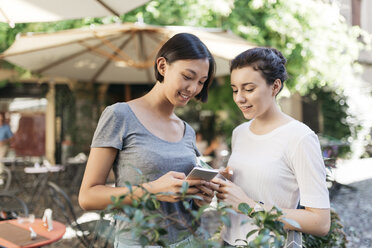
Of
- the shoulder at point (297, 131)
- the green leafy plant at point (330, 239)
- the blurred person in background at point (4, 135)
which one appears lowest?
the blurred person in background at point (4, 135)

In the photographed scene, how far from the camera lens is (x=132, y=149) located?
1509mm

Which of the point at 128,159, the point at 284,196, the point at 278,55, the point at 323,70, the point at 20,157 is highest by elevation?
the point at 278,55

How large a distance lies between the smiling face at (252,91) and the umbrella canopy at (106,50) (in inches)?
107

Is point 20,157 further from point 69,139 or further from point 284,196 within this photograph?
point 284,196

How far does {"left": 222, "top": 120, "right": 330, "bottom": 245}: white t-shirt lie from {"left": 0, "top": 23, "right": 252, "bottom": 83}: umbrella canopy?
282cm

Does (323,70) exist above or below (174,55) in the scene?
below

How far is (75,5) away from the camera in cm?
289

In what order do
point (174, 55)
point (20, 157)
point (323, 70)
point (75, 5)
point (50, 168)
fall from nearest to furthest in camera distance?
point (174, 55), point (75, 5), point (323, 70), point (50, 168), point (20, 157)

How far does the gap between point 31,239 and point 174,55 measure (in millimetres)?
2286

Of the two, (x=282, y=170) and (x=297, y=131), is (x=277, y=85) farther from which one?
(x=282, y=170)

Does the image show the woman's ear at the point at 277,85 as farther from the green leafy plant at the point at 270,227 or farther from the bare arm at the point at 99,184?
the green leafy plant at the point at 270,227

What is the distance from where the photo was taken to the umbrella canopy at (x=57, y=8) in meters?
2.82

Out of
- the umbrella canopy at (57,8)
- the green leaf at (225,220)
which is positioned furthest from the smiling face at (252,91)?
the umbrella canopy at (57,8)

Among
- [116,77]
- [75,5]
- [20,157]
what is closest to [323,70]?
[116,77]
